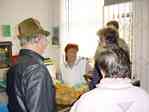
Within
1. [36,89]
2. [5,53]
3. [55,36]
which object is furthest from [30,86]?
[55,36]

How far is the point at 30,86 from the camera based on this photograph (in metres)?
1.82

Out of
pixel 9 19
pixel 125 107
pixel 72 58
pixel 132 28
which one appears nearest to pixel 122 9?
pixel 132 28

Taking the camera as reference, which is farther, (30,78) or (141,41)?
(141,41)

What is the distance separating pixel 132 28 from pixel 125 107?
297 cm

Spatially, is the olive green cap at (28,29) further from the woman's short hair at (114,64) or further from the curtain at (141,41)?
the curtain at (141,41)

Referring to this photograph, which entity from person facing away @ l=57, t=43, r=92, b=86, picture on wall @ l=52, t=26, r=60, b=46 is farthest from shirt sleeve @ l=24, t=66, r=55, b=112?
picture on wall @ l=52, t=26, r=60, b=46

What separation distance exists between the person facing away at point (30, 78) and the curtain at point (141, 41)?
8.57ft

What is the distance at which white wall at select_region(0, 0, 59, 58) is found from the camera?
175 inches

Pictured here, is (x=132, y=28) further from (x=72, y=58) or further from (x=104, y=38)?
(x=104, y=38)

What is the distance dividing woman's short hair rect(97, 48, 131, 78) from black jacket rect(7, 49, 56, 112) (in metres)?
0.36

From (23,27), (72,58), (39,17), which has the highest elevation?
(39,17)

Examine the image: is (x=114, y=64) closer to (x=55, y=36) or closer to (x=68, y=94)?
(x=68, y=94)

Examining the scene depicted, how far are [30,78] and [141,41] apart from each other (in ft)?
9.32

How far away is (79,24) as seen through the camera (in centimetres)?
491
